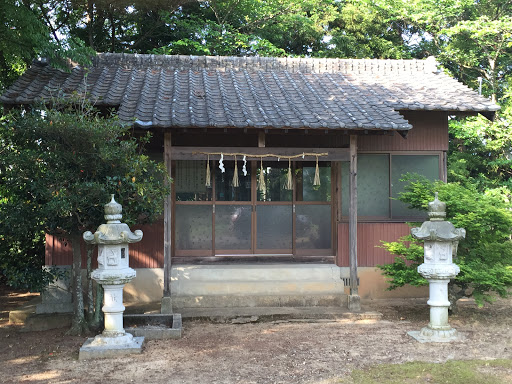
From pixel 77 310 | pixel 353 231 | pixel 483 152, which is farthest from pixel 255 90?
pixel 483 152

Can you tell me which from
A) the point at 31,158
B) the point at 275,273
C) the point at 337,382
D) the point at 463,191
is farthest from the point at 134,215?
the point at 463,191

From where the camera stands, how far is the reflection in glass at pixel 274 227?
32.9 ft

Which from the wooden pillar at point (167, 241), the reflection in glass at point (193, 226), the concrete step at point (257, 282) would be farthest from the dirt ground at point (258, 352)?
the reflection in glass at point (193, 226)

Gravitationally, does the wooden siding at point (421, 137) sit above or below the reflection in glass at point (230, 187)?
above

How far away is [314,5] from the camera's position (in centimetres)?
2061

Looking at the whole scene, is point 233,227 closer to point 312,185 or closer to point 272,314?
point 312,185

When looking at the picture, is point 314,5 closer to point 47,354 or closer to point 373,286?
point 373,286

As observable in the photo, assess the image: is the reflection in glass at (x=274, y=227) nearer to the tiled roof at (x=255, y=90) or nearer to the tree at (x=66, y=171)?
the tiled roof at (x=255, y=90)

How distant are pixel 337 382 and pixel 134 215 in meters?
3.95

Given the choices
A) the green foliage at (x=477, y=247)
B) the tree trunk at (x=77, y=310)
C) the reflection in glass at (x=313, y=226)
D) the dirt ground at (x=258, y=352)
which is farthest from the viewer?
the reflection in glass at (x=313, y=226)

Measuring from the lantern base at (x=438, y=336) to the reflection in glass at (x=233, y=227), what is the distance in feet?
13.8

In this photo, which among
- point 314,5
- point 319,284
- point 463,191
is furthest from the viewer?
point 314,5

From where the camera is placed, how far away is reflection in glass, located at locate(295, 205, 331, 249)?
1005 centimetres

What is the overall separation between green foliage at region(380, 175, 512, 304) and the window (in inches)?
63.1
